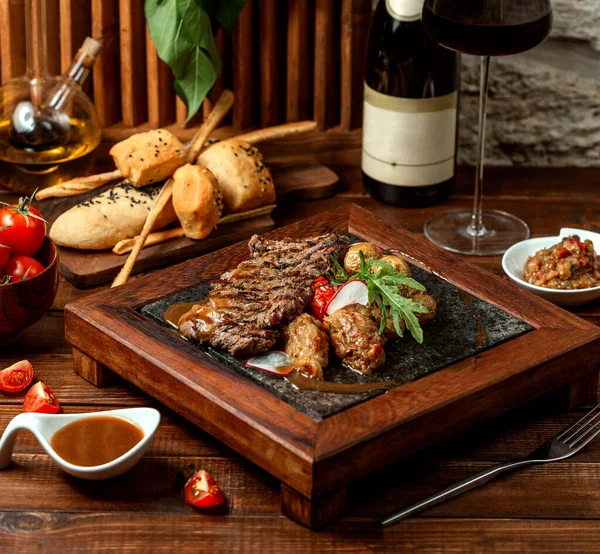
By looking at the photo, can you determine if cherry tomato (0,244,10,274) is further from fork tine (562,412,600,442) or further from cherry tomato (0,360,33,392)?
fork tine (562,412,600,442)

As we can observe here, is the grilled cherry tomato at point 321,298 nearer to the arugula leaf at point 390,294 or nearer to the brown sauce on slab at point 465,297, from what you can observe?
the arugula leaf at point 390,294

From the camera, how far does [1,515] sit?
4.57 ft

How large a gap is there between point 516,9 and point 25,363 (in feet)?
3.42

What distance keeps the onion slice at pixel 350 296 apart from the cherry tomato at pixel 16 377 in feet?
1.64

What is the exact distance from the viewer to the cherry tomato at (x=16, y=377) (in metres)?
1.66

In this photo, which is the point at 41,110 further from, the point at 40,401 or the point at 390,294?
→ the point at 390,294

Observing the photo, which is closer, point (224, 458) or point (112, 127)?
point (224, 458)

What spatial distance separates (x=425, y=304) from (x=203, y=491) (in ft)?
1.50

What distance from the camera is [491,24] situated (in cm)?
182

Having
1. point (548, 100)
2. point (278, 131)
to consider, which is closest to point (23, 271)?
point (278, 131)

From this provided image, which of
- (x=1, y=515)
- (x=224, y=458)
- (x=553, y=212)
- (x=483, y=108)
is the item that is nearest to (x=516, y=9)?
(x=483, y=108)

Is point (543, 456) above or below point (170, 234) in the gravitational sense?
below

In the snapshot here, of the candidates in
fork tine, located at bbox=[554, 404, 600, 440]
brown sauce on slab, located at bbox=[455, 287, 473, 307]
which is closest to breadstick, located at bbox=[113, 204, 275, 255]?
brown sauce on slab, located at bbox=[455, 287, 473, 307]

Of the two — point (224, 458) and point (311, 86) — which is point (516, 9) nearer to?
point (311, 86)
